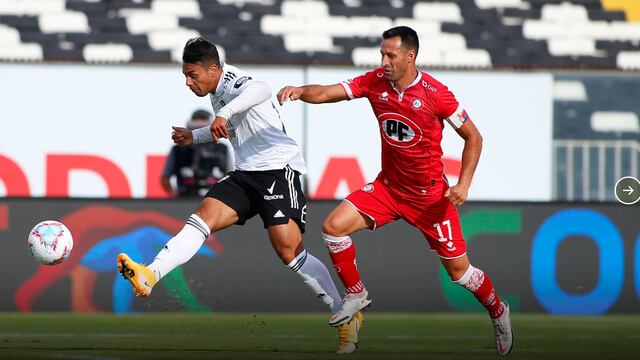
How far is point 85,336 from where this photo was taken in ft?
32.2

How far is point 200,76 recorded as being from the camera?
8.38m

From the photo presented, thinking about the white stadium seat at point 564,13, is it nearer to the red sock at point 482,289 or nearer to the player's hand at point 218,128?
the red sock at point 482,289

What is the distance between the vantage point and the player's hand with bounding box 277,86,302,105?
789cm

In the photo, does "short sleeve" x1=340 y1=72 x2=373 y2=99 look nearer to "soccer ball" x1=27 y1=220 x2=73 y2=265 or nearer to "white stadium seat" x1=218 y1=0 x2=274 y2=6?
"soccer ball" x1=27 y1=220 x2=73 y2=265

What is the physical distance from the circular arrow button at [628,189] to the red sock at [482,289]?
17.7 feet

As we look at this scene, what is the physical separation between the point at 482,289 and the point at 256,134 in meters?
1.75

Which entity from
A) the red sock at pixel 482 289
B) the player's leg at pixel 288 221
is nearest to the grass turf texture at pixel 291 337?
the red sock at pixel 482 289

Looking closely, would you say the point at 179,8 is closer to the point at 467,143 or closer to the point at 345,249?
the point at 345,249

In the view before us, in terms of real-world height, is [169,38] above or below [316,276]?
above

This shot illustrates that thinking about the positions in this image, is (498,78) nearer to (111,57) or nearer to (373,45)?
(373,45)

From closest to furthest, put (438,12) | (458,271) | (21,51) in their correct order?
(458,271) < (21,51) < (438,12)

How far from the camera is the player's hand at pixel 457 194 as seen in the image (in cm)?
809

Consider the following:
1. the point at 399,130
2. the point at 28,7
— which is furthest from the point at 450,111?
the point at 28,7

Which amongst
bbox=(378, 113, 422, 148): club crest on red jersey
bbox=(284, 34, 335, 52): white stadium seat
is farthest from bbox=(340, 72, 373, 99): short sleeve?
bbox=(284, 34, 335, 52): white stadium seat
